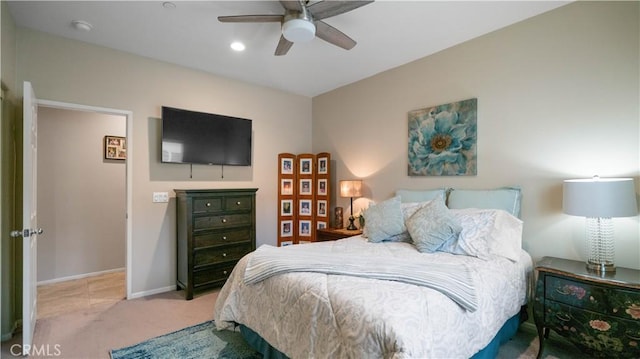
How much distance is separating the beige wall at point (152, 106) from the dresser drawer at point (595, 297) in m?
3.38

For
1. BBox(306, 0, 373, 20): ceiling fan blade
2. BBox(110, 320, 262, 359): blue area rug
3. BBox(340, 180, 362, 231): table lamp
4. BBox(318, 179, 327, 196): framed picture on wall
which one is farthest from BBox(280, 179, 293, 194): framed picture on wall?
BBox(306, 0, 373, 20): ceiling fan blade

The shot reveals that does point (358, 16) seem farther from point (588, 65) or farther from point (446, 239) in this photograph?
point (446, 239)

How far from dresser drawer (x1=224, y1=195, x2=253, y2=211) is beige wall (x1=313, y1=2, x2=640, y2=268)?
1994 millimetres

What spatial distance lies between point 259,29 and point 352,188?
7.03 ft

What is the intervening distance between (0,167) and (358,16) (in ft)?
9.83

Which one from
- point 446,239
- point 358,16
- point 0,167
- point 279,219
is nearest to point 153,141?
point 0,167

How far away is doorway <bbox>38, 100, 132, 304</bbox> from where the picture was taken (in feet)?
12.7

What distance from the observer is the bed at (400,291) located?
1347 mm

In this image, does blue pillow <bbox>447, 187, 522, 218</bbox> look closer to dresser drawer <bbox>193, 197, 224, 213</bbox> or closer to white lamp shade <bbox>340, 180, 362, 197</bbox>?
white lamp shade <bbox>340, 180, 362, 197</bbox>

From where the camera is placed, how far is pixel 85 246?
414cm

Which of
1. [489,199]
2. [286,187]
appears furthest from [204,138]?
[489,199]

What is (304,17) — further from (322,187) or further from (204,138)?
(322,187)

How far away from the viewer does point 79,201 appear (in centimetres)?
412

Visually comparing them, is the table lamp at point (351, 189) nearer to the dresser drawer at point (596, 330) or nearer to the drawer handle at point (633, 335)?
the dresser drawer at point (596, 330)
